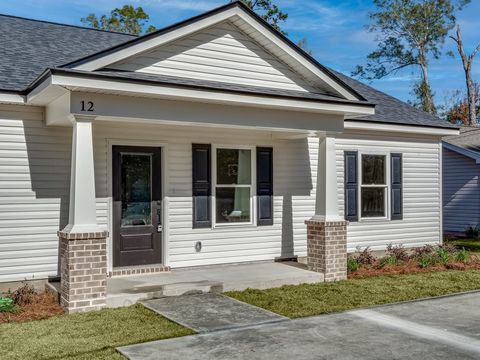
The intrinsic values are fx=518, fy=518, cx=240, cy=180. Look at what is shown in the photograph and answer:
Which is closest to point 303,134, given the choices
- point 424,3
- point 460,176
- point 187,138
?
point 187,138

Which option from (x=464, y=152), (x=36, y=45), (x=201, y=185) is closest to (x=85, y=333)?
(x=201, y=185)

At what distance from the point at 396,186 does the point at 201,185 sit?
5035 mm

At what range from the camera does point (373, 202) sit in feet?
39.4

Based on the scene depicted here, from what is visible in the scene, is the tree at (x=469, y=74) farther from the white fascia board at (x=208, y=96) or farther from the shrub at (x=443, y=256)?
the white fascia board at (x=208, y=96)

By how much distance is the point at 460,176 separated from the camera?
61.8 feet

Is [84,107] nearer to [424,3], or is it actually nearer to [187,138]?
[187,138]

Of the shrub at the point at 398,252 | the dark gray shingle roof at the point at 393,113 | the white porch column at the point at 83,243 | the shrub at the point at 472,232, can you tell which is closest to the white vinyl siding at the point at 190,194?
the white porch column at the point at 83,243

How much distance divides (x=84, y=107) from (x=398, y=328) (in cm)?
499

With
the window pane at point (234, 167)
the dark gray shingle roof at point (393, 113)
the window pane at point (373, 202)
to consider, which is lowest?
the window pane at point (373, 202)

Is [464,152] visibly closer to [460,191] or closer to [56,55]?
[460,191]

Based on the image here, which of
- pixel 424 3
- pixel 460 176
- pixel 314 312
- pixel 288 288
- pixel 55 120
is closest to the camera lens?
pixel 314 312

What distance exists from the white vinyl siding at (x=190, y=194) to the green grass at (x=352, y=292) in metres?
1.75

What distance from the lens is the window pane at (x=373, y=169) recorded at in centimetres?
1190

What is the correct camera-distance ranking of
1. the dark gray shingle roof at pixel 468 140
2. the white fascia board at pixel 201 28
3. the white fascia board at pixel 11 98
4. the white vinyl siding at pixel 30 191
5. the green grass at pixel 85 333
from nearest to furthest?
the green grass at pixel 85 333
the white fascia board at pixel 201 28
the white fascia board at pixel 11 98
the white vinyl siding at pixel 30 191
the dark gray shingle roof at pixel 468 140
